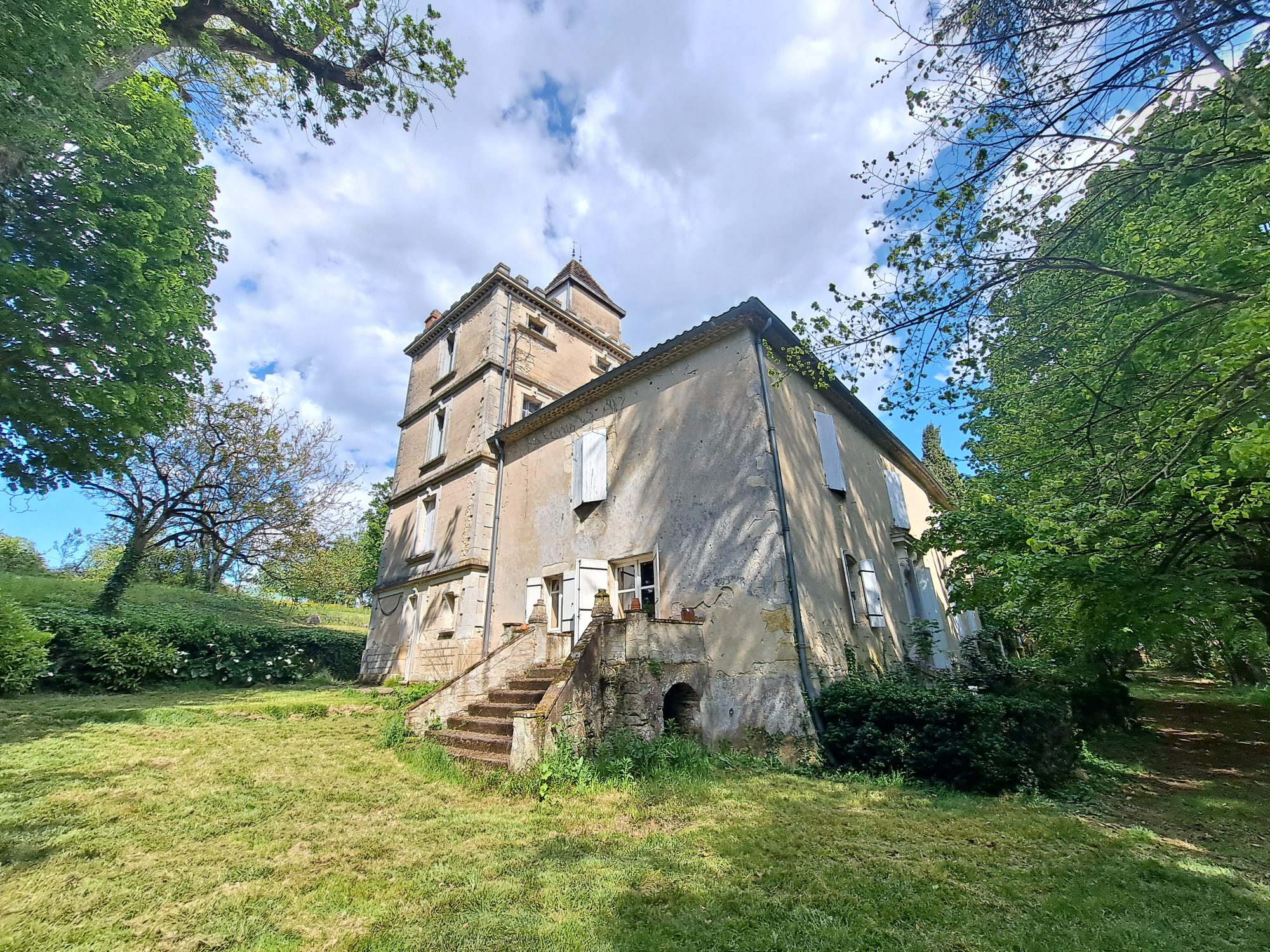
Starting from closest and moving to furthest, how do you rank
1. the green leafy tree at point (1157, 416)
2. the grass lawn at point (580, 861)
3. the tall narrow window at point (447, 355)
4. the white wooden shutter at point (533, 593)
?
the grass lawn at point (580, 861)
the green leafy tree at point (1157, 416)
the white wooden shutter at point (533, 593)
the tall narrow window at point (447, 355)

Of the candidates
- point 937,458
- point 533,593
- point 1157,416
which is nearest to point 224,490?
point 533,593

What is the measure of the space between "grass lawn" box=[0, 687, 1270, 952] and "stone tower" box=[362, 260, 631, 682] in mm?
6453

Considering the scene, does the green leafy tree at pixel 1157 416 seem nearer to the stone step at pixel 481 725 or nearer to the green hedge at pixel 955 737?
the green hedge at pixel 955 737

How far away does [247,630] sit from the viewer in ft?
47.3

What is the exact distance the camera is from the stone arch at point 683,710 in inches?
293

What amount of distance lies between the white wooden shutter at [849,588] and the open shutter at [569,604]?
4.76 m

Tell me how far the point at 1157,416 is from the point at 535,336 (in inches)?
548

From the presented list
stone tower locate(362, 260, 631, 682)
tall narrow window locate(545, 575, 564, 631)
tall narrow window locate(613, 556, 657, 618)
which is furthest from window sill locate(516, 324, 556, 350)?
tall narrow window locate(613, 556, 657, 618)

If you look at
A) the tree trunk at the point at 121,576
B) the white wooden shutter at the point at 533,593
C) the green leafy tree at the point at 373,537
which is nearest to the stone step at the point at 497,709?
the white wooden shutter at the point at 533,593

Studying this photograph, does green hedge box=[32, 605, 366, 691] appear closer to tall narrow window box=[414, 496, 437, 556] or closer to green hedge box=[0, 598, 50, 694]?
green hedge box=[0, 598, 50, 694]

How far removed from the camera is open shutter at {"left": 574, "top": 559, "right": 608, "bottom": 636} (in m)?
8.80

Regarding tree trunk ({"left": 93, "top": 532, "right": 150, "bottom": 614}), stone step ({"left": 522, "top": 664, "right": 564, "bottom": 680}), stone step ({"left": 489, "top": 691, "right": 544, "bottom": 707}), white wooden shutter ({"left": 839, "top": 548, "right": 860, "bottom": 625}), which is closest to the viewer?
stone step ({"left": 489, "top": 691, "right": 544, "bottom": 707})

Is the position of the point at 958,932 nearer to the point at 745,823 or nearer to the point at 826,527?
the point at 745,823

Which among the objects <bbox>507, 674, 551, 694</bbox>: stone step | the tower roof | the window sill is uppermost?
the tower roof
